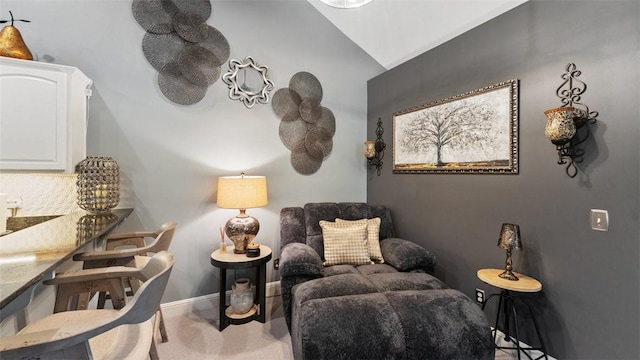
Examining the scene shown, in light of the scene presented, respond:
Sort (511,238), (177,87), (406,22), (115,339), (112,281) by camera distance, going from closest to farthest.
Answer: (115,339) < (112,281) < (511,238) < (177,87) < (406,22)

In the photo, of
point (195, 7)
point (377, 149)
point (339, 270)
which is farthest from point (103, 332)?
point (377, 149)

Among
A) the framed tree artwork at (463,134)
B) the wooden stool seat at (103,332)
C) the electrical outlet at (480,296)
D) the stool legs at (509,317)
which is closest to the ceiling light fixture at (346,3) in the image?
the framed tree artwork at (463,134)

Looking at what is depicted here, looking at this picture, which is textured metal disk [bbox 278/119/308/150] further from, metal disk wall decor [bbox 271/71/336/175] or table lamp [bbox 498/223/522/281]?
table lamp [bbox 498/223/522/281]

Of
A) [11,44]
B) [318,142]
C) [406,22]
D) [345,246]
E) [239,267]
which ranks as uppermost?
[406,22]

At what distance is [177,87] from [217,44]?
60 centimetres

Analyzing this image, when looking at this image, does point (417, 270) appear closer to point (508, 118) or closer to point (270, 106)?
point (508, 118)

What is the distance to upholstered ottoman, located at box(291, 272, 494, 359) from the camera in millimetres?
1417

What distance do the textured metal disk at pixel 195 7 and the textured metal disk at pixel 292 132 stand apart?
126 cm

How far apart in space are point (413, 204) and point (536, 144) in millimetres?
1194

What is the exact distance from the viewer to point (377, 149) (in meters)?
3.19

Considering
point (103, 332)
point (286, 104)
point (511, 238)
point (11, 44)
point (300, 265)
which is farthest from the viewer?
point (286, 104)

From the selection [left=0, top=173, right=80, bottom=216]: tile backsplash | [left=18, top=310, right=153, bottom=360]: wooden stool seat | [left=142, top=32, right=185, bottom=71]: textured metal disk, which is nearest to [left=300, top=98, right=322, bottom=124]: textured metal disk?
[left=142, top=32, right=185, bottom=71]: textured metal disk

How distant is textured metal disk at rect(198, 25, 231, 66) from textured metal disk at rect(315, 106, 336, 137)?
1200 millimetres

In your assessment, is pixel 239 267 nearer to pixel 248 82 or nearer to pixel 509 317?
pixel 248 82
